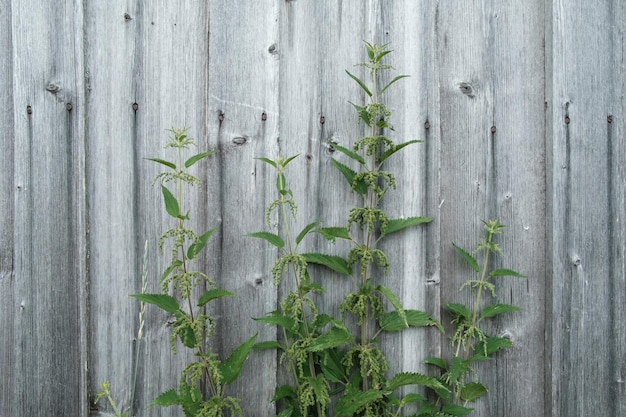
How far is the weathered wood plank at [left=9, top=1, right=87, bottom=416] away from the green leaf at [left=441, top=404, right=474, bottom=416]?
57.9 inches

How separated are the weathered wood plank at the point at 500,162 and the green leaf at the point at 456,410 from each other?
0.18m

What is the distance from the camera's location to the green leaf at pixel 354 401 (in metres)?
1.92

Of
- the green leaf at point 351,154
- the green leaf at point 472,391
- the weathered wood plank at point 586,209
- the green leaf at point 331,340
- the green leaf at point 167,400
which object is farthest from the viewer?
the weathered wood plank at point 586,209

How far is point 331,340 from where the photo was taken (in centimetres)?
195

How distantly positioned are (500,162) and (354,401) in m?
1.18

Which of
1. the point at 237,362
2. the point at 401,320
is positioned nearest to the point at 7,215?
the point at 237,362

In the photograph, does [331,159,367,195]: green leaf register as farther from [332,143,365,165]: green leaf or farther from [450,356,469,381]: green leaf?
[450,356,469,381]: green leaf

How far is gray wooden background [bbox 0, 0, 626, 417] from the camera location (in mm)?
2176

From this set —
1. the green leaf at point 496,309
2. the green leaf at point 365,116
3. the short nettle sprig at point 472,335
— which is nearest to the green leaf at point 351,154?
the green leaf at point 365,116

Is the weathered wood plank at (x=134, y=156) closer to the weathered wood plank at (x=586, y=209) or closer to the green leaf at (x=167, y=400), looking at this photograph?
the green leaf at (x=167, y=400)

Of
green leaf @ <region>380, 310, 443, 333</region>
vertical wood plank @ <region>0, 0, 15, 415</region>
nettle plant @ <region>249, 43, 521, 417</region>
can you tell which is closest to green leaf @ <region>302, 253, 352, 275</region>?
nettle plant @ <region>249, 43, 521, 417</region>

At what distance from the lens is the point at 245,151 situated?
7.29ft

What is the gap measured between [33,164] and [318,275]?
49.8 inches

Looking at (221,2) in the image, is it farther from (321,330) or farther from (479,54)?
(321,330)
